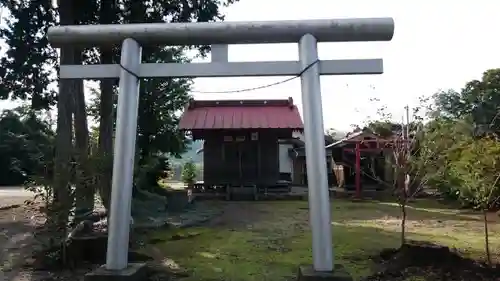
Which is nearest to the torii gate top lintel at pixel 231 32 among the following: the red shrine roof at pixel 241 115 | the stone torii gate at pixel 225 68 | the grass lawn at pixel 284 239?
the stone torii gate at pixel 225 68

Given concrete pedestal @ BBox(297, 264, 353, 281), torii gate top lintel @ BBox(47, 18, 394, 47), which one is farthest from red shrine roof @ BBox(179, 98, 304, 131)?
concrete pedestal @ BBox(297, 264, 353, 281)

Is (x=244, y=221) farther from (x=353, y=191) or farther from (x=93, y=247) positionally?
(x=353, y=191)

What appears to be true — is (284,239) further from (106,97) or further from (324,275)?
(106,97)

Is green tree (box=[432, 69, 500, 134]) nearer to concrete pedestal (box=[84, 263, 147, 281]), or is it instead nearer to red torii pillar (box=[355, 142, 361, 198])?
red torii pillar (box=[355, 142, 361, 198])

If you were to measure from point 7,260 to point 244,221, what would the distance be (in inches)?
257

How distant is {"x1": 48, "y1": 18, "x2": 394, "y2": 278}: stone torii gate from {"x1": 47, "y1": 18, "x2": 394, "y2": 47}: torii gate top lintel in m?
0.01

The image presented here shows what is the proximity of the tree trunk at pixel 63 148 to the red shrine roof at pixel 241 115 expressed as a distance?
8.03 m

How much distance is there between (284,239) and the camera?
32.1ft

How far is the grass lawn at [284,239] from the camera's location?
7082mm

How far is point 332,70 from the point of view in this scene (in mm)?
5441

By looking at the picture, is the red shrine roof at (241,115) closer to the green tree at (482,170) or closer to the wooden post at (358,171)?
the wooden post at (358,171)

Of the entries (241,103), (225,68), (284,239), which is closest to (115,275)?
(225,68)

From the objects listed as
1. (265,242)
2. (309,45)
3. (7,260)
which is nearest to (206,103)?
(265,242)

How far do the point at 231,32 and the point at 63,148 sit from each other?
5.37 meters
